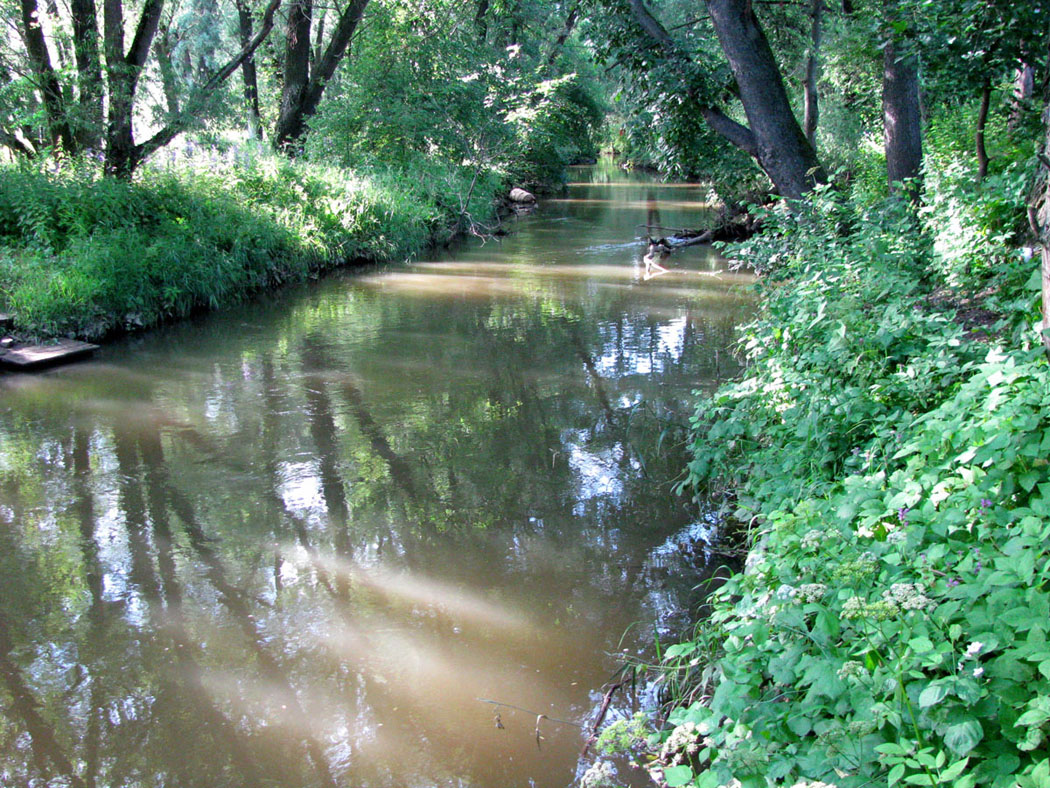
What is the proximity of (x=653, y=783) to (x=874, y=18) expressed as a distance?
647 cm

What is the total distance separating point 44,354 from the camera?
984 cm

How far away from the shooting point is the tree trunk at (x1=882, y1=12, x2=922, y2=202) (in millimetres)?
8375

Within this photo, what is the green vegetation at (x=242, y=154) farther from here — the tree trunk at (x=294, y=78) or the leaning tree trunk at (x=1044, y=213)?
the leaning tree trunk at (x=1044, y=213)

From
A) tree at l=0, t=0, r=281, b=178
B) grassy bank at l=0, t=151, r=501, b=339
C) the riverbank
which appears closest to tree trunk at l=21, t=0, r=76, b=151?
tree at l=0, t=0, r=281, b=178

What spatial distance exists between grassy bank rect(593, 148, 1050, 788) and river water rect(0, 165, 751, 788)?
0.74 m

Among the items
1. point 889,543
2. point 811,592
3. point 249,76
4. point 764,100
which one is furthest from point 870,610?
point 249,76

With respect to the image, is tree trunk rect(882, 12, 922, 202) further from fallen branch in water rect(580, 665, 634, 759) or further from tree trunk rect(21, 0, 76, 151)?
tree trunk rect(21, 0, 76, 151)

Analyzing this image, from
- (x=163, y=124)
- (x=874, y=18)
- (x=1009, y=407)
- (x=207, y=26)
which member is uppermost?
(x=207, y=26)

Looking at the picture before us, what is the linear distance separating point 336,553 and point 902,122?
7.07m

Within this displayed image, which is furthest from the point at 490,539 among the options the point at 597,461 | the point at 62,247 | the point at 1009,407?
the point at 62,247

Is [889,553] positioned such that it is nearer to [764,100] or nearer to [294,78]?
[764,100]

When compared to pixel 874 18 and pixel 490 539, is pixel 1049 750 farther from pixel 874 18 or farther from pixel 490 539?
pixel 874 18

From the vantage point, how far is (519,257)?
58.9 feet

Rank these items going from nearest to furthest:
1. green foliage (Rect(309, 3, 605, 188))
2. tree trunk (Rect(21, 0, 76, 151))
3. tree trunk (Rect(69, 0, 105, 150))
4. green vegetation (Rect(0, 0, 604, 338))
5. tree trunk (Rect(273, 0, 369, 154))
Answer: green vegetation (Rect(0, 0, 604, 338))
tree trunk (Rect(21, 0, 76, 151))
tree trunk (Rect(69, 0, 105, 150))
tree trunk (Rect(273, 0, 369, 154))
green foliage (Rect(309, 3, 605, 188))
